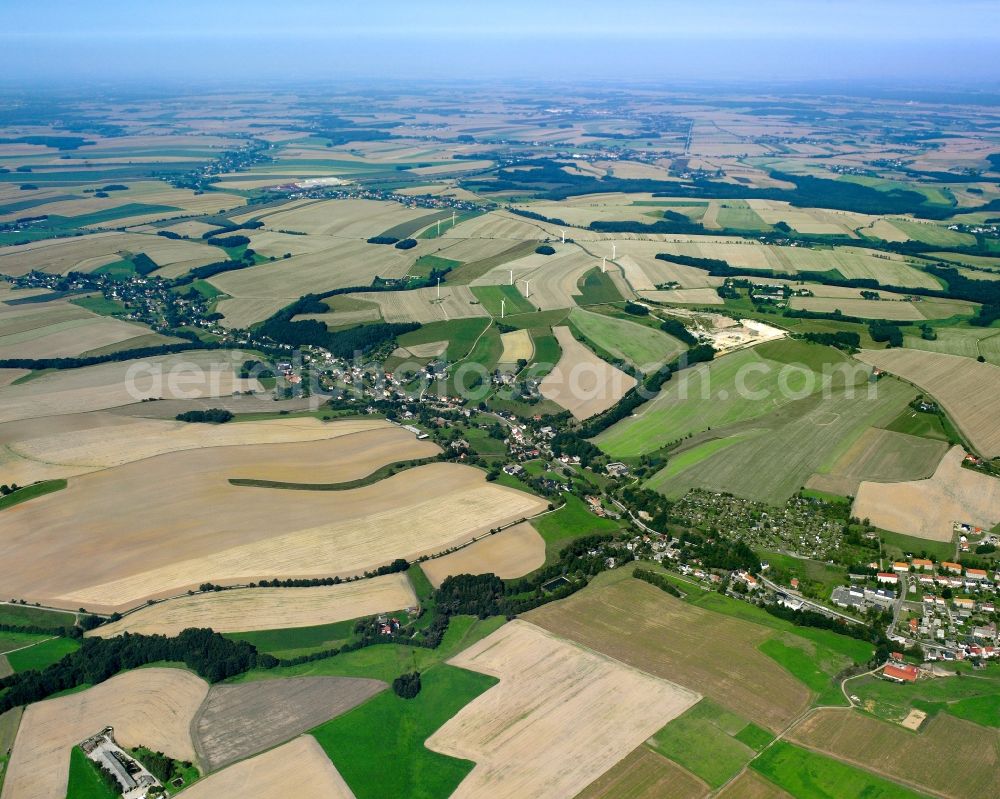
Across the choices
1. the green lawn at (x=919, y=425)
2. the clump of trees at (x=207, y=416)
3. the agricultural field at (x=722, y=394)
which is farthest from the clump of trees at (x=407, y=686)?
the green lawn at (x=919, y=425)

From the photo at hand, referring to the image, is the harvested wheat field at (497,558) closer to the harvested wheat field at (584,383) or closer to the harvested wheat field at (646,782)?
the harvested wheat field at (646,782)

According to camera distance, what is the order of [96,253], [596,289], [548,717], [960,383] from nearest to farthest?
[548,717], [960,383], [596,289], [96,253]

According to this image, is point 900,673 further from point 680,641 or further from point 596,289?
point 596,289

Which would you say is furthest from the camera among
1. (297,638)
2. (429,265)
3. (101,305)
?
(429,265)

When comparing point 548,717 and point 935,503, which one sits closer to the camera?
point 548,717

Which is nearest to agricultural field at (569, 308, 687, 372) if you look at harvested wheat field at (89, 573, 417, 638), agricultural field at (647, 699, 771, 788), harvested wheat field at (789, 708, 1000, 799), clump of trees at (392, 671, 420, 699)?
harvested wheat field at (89, 573, 417, 638)

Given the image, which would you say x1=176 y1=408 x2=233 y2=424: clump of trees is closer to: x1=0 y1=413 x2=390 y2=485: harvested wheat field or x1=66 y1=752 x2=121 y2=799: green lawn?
x1=0 y1=413 x2=390 y2=485: harvested wheat field

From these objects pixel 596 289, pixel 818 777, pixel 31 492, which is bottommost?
pixel 818 777

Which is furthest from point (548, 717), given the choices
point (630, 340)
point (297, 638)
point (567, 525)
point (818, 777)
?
point (630, 340)
